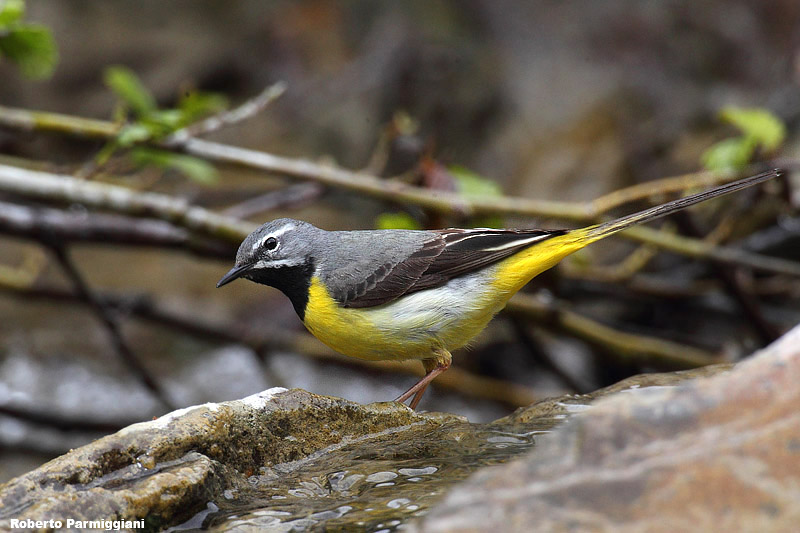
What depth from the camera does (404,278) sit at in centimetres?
505

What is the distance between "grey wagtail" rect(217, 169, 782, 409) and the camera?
16.1 feet

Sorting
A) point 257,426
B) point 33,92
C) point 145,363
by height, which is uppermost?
point 33,92

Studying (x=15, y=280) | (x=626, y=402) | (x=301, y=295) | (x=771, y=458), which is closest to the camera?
(x=771, y=458)

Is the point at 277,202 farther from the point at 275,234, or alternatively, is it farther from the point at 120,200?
the point at 275,234

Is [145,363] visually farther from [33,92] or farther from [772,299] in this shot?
[772,299]

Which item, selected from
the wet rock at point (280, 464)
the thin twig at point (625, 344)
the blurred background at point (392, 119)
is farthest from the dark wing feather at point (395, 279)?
the blurred background at point (392, 119)

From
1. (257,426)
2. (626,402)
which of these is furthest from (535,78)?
(626,402)

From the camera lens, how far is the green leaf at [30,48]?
5.92 m

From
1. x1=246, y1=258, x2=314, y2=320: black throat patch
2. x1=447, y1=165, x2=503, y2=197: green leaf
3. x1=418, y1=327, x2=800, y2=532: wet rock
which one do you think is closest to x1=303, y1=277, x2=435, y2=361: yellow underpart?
x1=246, y1=258, x2=314, y2=320: black throat patch

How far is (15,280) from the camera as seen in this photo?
8.01 metres

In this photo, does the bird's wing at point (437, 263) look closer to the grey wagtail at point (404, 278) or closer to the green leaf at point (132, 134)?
the grey wagtail at point (404, 278)

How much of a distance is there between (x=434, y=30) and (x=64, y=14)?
521 cm

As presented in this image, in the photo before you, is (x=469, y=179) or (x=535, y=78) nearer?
(x=469, y=179)

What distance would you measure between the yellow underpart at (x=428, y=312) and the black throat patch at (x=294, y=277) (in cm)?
8
